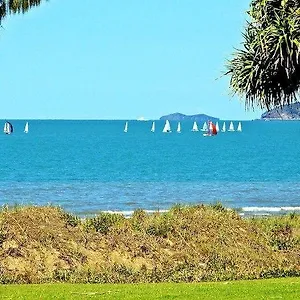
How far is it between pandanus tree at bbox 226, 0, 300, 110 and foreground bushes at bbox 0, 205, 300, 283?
17.1ft

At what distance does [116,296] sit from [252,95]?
4.44 meters

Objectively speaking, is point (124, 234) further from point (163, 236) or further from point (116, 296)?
point (116, 296)

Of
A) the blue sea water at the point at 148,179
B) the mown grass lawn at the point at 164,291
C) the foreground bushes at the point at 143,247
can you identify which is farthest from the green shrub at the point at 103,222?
the blue sea water at the point at 148,179

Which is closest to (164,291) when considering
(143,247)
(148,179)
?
(143,247)

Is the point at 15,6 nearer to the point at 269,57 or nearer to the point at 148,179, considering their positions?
the point at 269,57

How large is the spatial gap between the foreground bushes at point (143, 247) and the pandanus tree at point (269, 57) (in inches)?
205

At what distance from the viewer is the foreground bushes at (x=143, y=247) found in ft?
66.6

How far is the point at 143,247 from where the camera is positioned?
22891 mm

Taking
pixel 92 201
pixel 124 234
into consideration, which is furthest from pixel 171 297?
pixel 92 201

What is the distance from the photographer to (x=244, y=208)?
4566cm

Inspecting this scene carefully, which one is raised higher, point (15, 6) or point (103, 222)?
point (15, 6)

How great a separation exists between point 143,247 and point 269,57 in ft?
30.8

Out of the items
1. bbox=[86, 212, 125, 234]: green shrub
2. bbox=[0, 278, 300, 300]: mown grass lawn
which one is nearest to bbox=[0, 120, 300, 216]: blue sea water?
bbox=[86, 212, 125, 234]: green shrub

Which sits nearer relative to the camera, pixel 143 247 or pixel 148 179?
pixel 143 247
